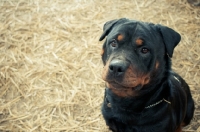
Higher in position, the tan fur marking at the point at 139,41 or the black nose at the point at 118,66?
the tan fur marking at the point at 139,41

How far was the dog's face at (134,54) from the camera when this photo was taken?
2.44 meters

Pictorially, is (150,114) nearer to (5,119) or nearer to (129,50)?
(129,50)

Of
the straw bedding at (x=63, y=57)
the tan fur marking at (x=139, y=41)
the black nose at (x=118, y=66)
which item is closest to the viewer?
the black nose at (x=118, y=66)

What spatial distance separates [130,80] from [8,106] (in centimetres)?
200

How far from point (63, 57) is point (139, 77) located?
82.3 inches

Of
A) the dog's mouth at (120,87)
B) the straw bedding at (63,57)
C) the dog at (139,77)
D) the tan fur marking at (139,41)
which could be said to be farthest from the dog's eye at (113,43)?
the straw bedding at (63,57)

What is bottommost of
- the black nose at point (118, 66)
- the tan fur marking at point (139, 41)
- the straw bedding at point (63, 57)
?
the straw bedding at point (63, 57)

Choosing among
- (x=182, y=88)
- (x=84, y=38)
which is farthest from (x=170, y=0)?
(x=182, y=88)

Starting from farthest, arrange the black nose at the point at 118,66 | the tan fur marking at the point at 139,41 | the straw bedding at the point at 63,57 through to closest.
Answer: the straw bedding at the point at 63,57, the tan fur marking at the point at 139,41, the black nose at the point at 118,66

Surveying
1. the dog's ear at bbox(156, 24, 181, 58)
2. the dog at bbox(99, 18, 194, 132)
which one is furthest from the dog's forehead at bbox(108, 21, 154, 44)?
the dog's ear at bbox(156, 24, 181, 58)

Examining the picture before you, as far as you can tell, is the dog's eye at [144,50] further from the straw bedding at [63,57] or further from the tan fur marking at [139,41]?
the straw bedding at [63,57]

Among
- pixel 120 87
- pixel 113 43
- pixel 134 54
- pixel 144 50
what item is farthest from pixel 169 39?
pixel 120 87

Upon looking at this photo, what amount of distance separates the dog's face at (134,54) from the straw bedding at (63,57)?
1200mm

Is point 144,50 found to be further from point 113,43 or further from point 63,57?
point 63,57
